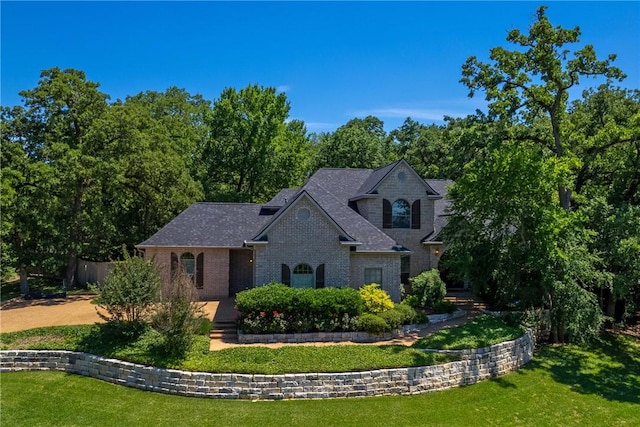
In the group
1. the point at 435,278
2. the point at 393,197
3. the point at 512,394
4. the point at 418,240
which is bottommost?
the point at 512,394

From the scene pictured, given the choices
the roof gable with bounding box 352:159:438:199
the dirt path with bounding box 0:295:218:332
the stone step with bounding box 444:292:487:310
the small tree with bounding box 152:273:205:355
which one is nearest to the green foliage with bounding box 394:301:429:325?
the stone step with bounding box 444:292:487:310

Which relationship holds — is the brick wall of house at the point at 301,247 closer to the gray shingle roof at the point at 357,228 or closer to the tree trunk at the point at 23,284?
the gray shingle roof at the point at 357,228

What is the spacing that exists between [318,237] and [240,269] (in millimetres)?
7364

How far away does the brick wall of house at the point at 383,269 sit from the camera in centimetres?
2317

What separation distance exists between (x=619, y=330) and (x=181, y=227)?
79.2ft

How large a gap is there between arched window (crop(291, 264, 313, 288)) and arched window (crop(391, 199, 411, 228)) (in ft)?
26.2

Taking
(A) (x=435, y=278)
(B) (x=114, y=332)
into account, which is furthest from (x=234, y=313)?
(A) (x=435, y=278)

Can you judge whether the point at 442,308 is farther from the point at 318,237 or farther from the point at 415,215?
the point at 318,237

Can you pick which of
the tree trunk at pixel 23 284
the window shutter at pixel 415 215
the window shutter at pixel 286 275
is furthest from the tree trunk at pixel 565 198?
the tree trunk at pixel 23 284

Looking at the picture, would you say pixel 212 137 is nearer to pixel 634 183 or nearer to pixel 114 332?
pixel 114 332

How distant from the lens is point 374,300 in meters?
20.8

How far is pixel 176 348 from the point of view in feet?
53.1

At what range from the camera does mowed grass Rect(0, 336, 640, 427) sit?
13.5 m

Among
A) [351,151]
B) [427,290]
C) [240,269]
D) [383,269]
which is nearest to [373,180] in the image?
[383,269]
